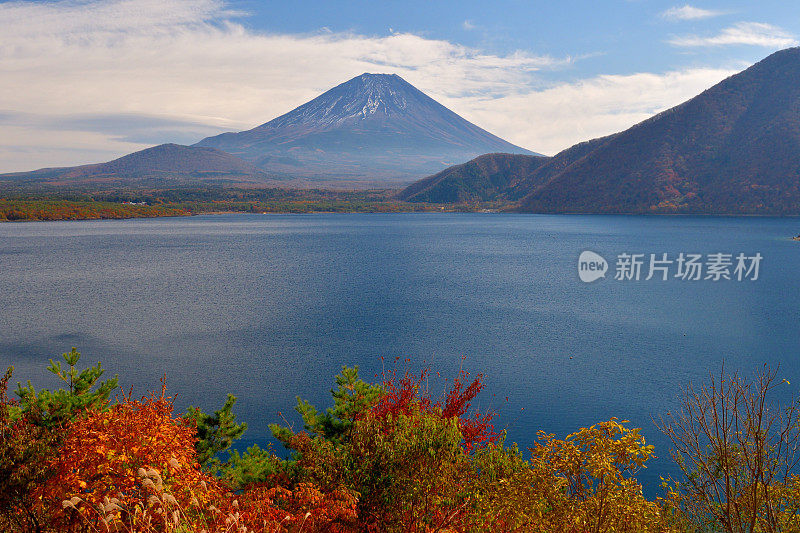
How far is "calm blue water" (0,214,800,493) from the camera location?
2042 centimetres

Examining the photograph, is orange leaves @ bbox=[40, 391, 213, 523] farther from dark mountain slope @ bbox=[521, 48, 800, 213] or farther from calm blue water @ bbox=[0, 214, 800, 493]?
dark mountain slope @ bbox=[521, 48, 800, 213]

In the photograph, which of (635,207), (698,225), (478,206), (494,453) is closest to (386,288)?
(494,453)

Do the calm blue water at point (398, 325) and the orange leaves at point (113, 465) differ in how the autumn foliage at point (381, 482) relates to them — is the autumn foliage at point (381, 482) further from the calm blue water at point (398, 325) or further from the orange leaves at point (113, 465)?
the calm blue water at point (398, 325)

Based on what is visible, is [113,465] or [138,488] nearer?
[113,465]

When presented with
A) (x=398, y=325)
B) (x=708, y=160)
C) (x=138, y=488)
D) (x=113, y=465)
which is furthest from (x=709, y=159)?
(x=113, y=465)

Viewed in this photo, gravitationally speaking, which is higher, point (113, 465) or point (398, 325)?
point (113, 465)

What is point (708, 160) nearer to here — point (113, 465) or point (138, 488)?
point (138, 488)

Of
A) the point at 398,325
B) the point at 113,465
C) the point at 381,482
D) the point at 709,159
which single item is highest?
the point at 709,159

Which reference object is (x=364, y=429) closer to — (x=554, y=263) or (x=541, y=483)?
(x=541, y=483)

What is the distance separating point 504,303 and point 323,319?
1283cm

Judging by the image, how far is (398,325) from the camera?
2989 cm

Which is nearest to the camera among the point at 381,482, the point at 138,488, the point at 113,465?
the point at 113,465

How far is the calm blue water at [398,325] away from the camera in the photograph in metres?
20.4

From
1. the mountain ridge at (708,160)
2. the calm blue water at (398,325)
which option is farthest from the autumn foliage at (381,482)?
the mountain ridge at (708,160)
